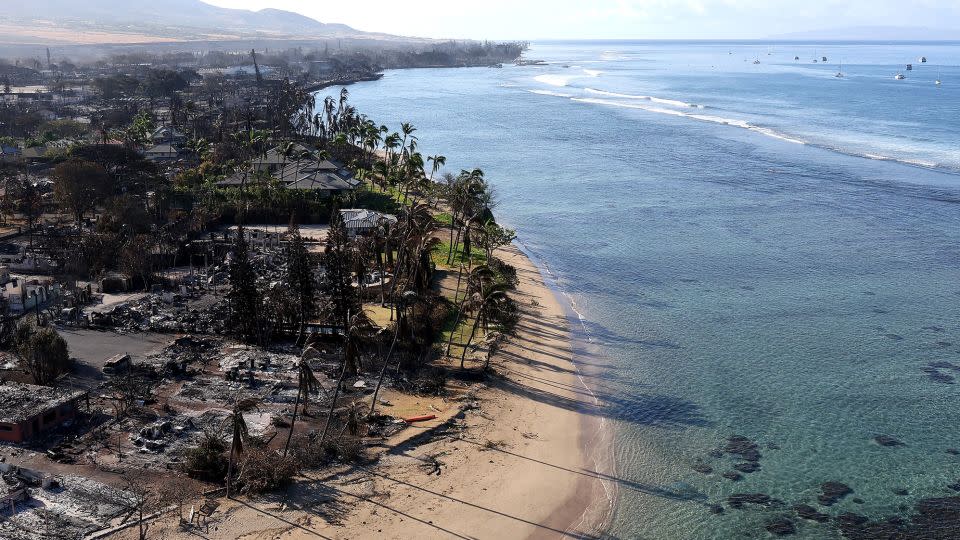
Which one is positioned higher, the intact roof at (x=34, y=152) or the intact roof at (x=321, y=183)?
the intact roof at (x=321, y=183)

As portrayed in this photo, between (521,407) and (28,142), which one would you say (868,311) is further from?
(28,142)

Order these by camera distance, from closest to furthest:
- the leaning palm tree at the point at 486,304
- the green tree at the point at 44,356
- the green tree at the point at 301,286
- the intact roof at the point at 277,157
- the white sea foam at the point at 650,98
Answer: the green tree at the point at 44,356, the leaning palm tree at the point at 486,304, the green tree at the point at 301,286, the intact roof at the point at 277,157, the white sea foam at the point at 650,98

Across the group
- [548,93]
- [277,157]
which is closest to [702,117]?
[548,93]

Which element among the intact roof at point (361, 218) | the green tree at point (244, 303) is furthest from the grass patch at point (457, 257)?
the green tree at point (244, 303)

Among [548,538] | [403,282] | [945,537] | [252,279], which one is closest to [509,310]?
[403,282]

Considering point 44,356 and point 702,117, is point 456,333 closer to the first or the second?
point 44,356

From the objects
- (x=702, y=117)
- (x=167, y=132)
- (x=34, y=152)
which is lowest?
(x=34, y=152)

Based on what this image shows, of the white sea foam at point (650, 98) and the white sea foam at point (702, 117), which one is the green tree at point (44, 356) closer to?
the white sea foam at point (702, 117)

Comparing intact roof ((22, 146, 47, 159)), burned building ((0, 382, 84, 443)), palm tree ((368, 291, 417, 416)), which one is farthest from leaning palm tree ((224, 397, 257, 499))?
intact roof ((22, 146, 47, 159))
